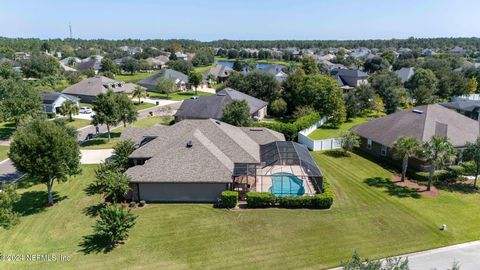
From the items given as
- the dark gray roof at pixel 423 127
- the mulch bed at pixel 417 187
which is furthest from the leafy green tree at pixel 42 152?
the dark gray roof at pixel 423 127

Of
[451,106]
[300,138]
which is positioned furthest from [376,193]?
[451,106]

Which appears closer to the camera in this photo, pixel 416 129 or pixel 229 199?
pixel 229 199

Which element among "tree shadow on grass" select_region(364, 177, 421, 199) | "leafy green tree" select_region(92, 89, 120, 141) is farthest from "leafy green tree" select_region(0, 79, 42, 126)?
"tree shadow on grass" select_region(364, 177, 421, 199)

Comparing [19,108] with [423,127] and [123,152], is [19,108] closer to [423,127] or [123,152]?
[123,152]

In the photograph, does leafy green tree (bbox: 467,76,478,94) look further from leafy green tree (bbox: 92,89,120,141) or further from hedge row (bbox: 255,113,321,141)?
leafy green tree (bbox: 92,89,120,141)

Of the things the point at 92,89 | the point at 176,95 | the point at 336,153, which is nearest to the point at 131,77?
the point at 176,95
